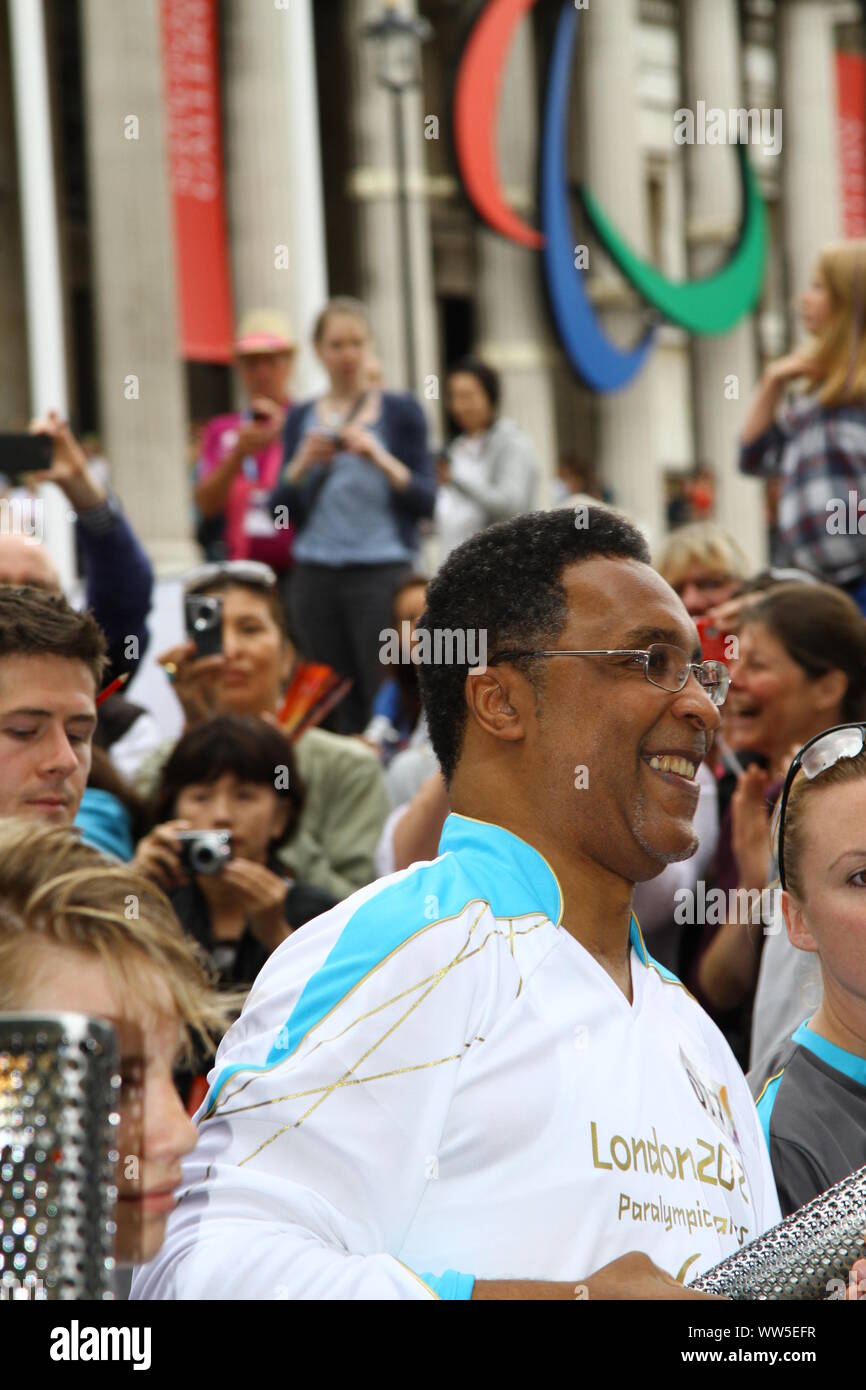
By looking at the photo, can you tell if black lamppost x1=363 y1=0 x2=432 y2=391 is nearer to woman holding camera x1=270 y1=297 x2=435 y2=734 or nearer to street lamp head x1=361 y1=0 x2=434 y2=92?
street lamp head x1=361 y1=0 x2=434 y2=92

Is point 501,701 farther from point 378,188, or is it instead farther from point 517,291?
point 517,291

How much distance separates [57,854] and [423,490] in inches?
291

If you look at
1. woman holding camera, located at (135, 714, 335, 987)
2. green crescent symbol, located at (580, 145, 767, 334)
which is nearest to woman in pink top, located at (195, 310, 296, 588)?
woman holding camera, located at (135, 714, 335, 987)

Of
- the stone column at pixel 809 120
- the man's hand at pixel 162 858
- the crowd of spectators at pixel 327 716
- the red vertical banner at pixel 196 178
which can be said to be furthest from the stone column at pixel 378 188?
the man's hand at pixel 162 858

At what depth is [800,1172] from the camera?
3.09 metres

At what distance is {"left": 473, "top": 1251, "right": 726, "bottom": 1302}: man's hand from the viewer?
2.33 m

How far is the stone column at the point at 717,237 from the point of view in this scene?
32.6 meters

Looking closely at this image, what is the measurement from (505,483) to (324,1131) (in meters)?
8.10

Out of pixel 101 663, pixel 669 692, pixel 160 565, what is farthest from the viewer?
pixel 160 565

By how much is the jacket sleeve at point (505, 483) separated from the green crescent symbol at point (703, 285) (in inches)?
578

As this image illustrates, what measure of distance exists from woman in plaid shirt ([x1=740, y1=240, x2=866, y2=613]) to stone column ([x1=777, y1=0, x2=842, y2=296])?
103 ft
